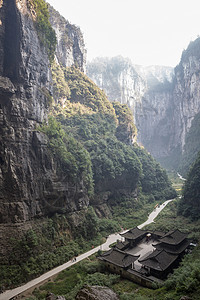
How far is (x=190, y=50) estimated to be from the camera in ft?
363

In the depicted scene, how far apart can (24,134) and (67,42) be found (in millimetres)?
46508

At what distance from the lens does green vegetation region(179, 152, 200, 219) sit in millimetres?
37906

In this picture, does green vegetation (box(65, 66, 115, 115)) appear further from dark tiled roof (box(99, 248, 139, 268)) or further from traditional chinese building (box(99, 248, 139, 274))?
traditional chinese building (box(99, 248, 139, 274))

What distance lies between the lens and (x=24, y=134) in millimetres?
28312

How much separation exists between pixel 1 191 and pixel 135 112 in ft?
333

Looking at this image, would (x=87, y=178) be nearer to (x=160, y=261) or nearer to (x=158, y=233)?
(x=158, y=233)

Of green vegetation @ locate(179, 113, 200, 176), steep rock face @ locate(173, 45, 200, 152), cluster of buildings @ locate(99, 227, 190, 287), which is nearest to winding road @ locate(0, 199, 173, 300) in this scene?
cluster of buildings @ locate(99, 227, 190, 287)

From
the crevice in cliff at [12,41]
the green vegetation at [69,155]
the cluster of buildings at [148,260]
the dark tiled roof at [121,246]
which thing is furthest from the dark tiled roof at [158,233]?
the crevice in cliff at [12,41]

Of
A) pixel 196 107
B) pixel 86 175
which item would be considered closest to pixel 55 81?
pixel 86 175

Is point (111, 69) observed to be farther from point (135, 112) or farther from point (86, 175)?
point (86, 175)

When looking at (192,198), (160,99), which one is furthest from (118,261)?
(160,99)

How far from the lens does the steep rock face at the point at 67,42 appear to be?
207 ft

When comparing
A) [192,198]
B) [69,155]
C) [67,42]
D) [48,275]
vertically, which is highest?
[67,42]

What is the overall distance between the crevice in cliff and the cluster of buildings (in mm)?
24715
